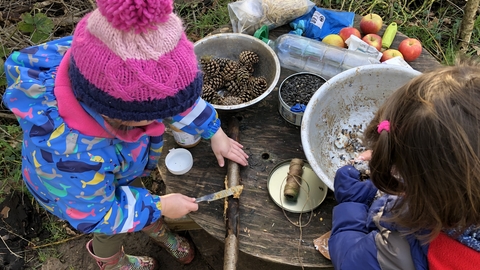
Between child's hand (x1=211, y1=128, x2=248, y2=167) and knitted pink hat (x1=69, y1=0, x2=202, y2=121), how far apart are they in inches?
22.3

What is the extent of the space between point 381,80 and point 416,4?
6.22 ft

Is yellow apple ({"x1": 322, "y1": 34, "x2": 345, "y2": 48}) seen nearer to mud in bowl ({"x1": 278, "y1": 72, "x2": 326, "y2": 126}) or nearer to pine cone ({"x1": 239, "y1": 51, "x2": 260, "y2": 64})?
mud in bowl ({"x1": 278, "y1": 72, "x2": 326, "y2": 126})

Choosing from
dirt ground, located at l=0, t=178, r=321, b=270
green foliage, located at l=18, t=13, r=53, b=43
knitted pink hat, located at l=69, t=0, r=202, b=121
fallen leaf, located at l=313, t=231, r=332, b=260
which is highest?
Answer: knitted pink hat, located at l=69, t=0, r=202, b=121

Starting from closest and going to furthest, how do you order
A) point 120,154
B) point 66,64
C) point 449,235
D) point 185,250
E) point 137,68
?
point 137,68 → point 449,235 → point 66,64 → point 120,154 → point 185,250

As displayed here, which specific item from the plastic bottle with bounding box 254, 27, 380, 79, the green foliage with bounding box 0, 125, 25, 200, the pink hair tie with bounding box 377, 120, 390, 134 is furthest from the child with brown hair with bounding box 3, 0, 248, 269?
the green foliage with bounding box 0, 125, 25, 200

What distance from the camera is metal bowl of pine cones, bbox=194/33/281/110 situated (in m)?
1.84

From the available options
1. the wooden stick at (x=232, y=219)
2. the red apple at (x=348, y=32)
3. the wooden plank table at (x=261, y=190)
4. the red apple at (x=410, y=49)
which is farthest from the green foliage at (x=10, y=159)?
the red apple at (x=410, y=49)

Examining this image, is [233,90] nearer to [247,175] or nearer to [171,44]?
[247,175]

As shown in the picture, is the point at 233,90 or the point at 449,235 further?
the point at 233,90

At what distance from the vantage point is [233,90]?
191cm

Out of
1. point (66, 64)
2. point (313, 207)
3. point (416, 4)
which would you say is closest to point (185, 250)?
point (313, 207)

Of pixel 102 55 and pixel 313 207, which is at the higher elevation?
pixel 102 55

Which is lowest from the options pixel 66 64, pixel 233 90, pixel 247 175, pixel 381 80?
pixel 247 175

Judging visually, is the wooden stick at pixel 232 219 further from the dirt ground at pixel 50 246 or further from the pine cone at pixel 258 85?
the dirt ground at pixel 50 246
